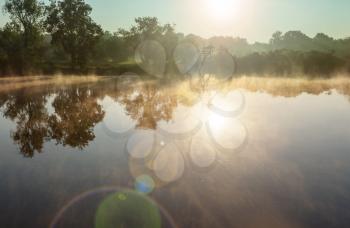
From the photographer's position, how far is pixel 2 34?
64.8 metres

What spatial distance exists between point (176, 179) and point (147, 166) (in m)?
1.33

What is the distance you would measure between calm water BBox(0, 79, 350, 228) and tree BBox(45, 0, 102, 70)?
5751cm

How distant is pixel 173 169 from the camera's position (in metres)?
9.38

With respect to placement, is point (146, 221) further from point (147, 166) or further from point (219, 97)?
point (219, 97)

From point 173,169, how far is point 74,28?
227 feet

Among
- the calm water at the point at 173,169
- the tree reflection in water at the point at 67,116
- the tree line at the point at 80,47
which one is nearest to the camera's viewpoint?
the calm water at the point at 173,169

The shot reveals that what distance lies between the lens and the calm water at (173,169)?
663 cm

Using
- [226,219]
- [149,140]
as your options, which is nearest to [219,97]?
[149,140]

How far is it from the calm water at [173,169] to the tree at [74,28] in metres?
57.5

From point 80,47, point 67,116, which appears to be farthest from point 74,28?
point 67,116

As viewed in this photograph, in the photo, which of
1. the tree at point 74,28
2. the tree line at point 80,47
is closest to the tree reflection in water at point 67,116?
the tree line at point 80,47

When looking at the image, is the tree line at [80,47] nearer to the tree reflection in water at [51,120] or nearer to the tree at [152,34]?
the tree at [152,34]

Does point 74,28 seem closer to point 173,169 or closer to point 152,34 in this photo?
point 152,34

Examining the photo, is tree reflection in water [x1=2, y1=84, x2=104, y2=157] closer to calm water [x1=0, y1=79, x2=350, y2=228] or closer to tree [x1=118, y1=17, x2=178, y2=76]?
calm water [x1=0, y1=79, x2=350, y2=228]
